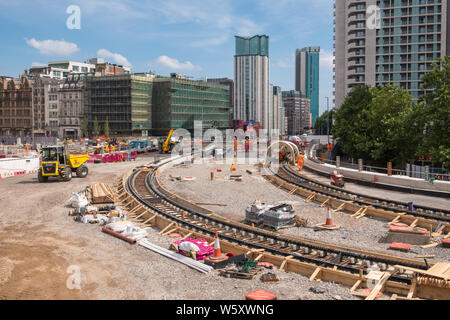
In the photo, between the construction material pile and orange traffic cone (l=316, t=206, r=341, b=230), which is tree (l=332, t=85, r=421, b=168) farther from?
the construction material pile

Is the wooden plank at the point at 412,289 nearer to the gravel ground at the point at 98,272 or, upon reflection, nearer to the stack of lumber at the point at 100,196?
the gravel ground at the point at 98,272

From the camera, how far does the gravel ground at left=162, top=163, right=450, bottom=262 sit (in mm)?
17625

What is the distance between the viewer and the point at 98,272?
13430 mm

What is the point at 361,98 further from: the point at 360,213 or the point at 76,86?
the point at 76,86

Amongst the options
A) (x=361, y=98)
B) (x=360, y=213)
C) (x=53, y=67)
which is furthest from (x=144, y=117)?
(x=360, y=213)

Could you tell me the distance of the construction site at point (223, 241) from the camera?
12.0m

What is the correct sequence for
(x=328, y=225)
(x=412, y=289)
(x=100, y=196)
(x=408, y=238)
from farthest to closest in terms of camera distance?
1. (x=100, y=196)
2. (x=328, y=225)
3. (x=408, y=238)
4. (x=412, y=289)

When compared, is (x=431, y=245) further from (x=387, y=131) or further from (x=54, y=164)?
(x=387, y=131)

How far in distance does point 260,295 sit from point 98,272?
17.8 ft

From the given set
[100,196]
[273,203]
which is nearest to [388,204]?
[273,203]

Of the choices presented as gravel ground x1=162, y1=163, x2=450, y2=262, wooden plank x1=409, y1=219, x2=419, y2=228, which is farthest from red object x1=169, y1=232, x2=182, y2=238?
wooden plank x1=409, y1=219, x2=419, y2=228

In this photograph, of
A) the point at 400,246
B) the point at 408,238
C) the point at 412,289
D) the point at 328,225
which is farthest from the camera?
the point at 328,225

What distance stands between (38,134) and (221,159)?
298 ft

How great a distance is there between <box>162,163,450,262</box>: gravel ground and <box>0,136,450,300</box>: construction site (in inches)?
3.2
